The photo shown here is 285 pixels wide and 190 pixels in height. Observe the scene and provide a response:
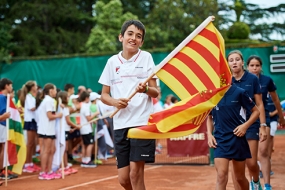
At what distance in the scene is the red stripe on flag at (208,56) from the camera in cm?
551

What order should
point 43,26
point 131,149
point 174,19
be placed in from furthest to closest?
point 43,26 < point 174,19 < point 131,149

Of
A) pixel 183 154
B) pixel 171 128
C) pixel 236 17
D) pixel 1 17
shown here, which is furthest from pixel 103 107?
pixel 236 17

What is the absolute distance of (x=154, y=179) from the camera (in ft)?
36.1

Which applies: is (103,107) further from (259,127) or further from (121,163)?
(121,163)

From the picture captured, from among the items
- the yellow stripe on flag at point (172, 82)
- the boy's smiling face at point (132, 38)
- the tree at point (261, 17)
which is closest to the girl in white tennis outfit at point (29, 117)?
the boy's smiling face at point (132, 38)

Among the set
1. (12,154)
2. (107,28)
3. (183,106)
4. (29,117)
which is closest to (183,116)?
(183,106)

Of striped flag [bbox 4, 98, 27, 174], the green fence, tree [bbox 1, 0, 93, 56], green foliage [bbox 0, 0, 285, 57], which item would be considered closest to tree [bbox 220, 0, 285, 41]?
green foliage [bbox 0, 0, 285, 57]

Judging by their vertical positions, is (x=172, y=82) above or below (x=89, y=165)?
above

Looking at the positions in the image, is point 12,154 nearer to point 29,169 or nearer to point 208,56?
point 29,169

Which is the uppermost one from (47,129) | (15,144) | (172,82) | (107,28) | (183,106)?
(107,28)

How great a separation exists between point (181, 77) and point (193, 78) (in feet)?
0.43

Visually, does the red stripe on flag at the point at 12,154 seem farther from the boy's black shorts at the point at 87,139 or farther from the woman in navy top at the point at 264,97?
the woman in navy top at the point at 264,97

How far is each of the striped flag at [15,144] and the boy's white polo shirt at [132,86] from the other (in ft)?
17.6

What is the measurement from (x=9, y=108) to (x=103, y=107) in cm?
424
